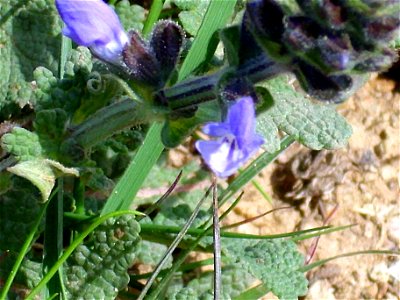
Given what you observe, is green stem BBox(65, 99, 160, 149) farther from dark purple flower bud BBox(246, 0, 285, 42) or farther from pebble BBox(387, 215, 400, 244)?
pebble BBox(387, 215, 400, 244)

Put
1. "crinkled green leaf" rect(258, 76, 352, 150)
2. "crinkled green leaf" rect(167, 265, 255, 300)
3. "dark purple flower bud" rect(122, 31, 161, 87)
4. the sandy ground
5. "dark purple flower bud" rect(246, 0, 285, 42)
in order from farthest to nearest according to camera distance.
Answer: the sandy ground
"crinkled green leaf" rect(167, 265, 255, 300)
"crinkled green leaf" rect(258, 76, 352, 150)
"dark purple flower bud" rect(122, 31, 161, 87)
"dark purple flower bud" rect(246, 0, 285, 42)

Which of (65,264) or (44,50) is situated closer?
(65,264)

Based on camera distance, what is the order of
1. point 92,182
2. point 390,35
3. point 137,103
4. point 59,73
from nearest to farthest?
1. point 390,35
2. point 137,103
3. point 92,182
4. point 59,73

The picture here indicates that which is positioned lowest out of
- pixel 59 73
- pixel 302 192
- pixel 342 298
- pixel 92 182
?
pixel 342 298

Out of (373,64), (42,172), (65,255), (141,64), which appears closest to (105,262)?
(65,255)

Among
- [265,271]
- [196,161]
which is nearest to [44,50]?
[196,161]

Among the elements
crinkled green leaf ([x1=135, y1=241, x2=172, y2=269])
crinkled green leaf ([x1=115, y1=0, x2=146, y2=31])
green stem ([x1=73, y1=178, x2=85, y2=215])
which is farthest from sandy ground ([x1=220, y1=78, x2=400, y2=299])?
crinkled green leaf ([x1=115, y1=0, x2=146, y2=31])

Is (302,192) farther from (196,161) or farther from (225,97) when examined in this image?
(225,97)
